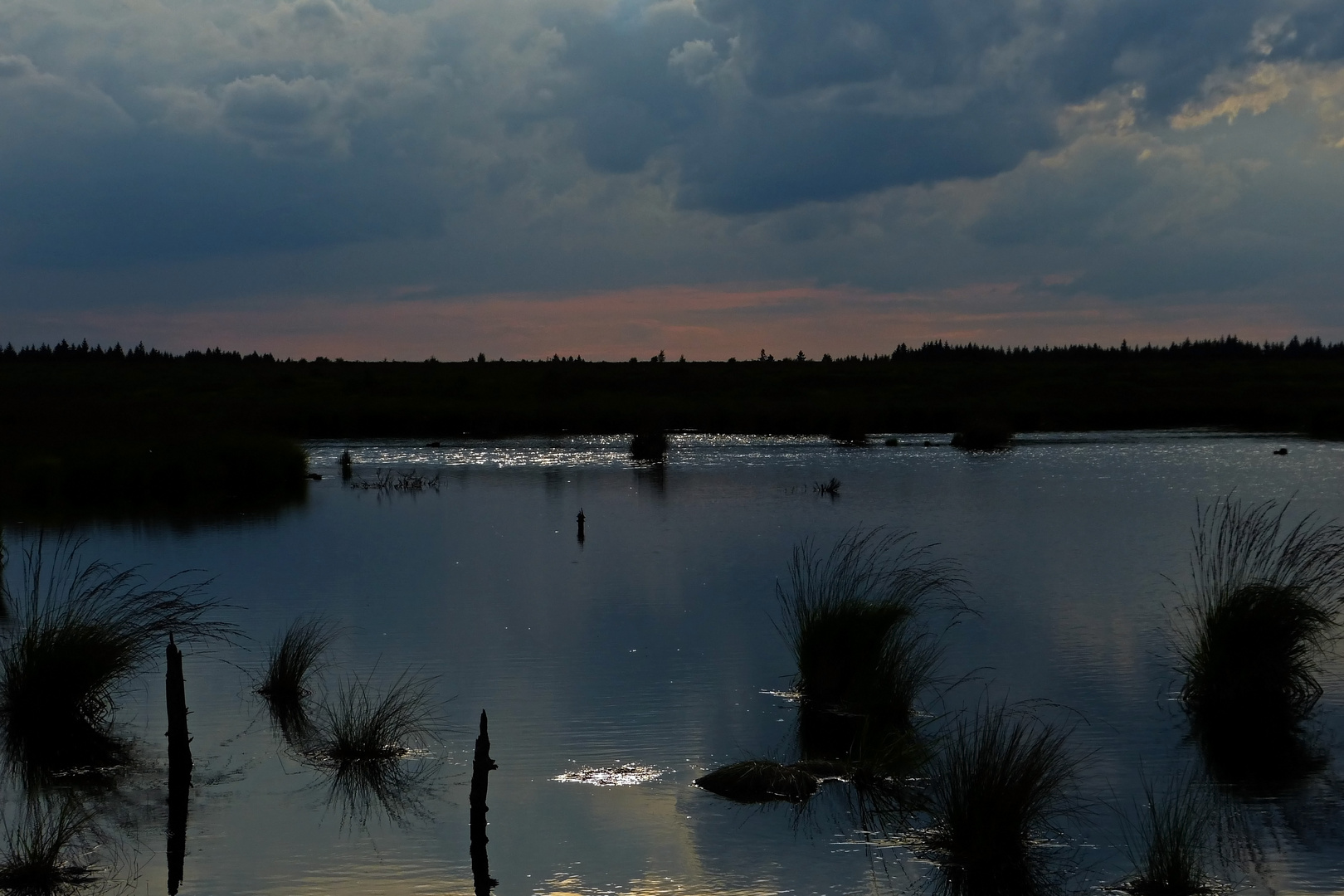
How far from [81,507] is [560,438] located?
3069 centimetres

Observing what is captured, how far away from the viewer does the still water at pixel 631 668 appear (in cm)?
873

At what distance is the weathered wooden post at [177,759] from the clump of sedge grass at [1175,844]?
6.24 m

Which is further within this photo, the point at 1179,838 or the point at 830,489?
the point at 830,489

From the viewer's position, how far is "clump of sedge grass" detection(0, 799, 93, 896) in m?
8.14

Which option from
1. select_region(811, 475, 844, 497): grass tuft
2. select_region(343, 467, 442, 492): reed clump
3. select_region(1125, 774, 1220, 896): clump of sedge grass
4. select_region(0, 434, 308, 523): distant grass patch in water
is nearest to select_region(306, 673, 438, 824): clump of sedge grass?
select_region(1125, 774, 1220, 896): clump of sedge grass

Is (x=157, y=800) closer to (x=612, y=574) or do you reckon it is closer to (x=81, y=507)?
(x=612, y=574)

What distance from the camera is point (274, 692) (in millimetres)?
12953

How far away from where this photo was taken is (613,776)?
1044 centimetres

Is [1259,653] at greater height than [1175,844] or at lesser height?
greater

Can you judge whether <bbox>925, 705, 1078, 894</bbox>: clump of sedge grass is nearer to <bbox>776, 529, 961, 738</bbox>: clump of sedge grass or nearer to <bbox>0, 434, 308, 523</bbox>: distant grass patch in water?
<bbox>776, 529, 961, 738</bbox>: clump of sedge grass

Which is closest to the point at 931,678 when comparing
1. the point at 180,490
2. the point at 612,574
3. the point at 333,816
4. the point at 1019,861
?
the point at 1019,861

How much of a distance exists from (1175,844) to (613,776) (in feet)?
13.9

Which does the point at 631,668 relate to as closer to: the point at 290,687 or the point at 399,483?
the point at 290,687

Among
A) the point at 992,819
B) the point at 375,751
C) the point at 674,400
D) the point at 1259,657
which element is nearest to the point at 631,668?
the point at 375,751
